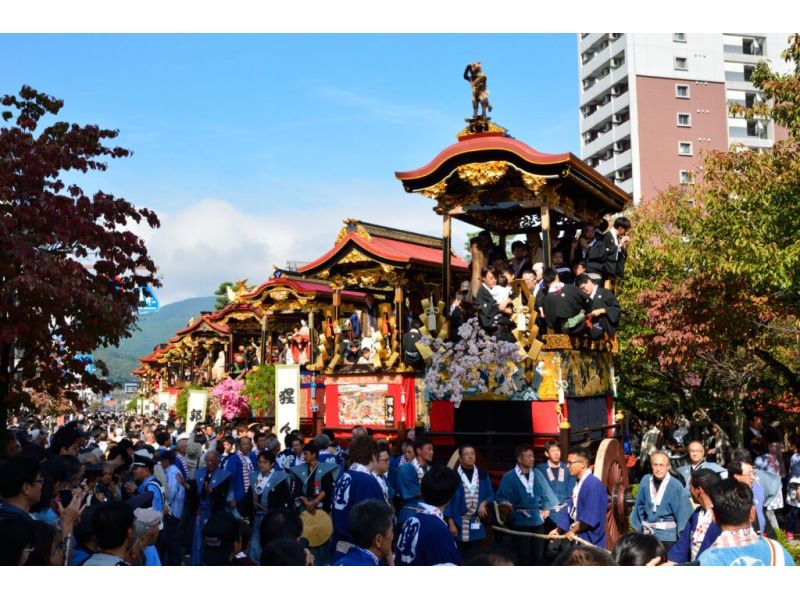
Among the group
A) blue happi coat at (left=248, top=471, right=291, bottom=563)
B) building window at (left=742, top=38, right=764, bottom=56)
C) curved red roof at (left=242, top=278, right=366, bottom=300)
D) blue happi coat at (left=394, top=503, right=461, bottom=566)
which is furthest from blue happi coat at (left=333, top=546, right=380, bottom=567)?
building window at (left=742, top=38, right=764, bottom=56)

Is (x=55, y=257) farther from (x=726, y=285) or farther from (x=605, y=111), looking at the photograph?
(x=605, y=111)

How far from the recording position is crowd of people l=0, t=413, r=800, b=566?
390 centimetres

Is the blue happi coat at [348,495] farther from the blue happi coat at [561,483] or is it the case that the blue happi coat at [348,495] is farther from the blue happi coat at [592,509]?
the blue happi coat at [561,483]

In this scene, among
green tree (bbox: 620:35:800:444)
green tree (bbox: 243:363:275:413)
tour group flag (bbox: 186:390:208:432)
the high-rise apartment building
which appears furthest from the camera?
the high-rise apartment building

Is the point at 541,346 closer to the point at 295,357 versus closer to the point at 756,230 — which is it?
the point at 756,230

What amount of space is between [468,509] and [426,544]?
3.14 m

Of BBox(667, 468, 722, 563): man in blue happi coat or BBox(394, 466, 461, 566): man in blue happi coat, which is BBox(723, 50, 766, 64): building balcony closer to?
BBox(667, 468, 722, 563): man in blue happi coat

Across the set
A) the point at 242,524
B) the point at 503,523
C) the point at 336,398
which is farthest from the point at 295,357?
the point at 242,524

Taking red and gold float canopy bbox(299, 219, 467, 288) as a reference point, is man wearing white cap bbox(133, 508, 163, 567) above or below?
below

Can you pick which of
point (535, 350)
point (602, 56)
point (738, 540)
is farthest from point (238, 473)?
point (602, 56)

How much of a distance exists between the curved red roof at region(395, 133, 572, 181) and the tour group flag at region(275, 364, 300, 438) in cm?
822

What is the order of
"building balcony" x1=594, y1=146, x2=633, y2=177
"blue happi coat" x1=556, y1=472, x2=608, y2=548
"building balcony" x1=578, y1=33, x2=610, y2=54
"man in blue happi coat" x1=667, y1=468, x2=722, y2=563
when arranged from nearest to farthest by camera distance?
"man in blue happi coat" x1=667, y1=468, x2=722, y2=563, "blue happi coat" x1=556, y1=472, x2=608, y2=548, "building balcony" x1=594, y1=146, x2=633, y2=177, "building balcony" x1=578, y1=33, x2=610, y2=54

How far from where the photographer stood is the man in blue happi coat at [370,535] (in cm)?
401

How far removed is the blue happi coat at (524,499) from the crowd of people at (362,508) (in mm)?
12
